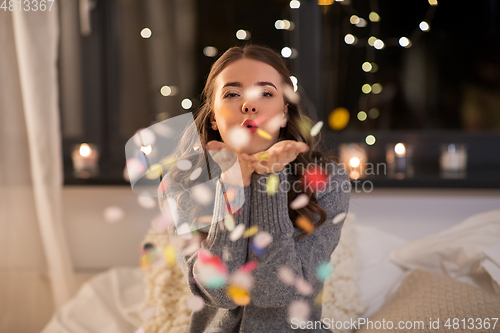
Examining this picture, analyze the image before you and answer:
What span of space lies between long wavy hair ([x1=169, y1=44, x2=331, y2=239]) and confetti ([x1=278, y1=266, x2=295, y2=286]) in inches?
3.1

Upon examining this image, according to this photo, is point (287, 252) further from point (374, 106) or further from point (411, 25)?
point (411, 25)

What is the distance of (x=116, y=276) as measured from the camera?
1278mm

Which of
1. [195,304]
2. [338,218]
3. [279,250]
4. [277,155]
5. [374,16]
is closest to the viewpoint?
[277,155]

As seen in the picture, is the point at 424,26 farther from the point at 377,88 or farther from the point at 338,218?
the point at 338,218

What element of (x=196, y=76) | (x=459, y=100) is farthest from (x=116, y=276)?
(x=459, y=100)

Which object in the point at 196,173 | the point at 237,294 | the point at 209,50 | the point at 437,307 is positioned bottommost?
the point at 437,307

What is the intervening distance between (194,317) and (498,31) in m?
1.50

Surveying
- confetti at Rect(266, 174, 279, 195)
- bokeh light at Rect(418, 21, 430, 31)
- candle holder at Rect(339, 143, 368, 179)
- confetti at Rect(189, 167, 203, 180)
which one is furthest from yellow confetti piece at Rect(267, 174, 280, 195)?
bokeh light at Rect(418, 21, 430, 31)

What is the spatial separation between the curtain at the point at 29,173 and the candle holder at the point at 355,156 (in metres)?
1.01

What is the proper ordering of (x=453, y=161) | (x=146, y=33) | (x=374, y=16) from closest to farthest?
(x=453, y=161), (x=374, y=16), (x=146, y=33)

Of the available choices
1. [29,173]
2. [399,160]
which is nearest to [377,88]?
[399,160]

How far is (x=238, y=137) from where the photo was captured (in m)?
→ 0.60

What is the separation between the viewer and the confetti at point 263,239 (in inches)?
25.4

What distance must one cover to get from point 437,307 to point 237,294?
0.43 meters
